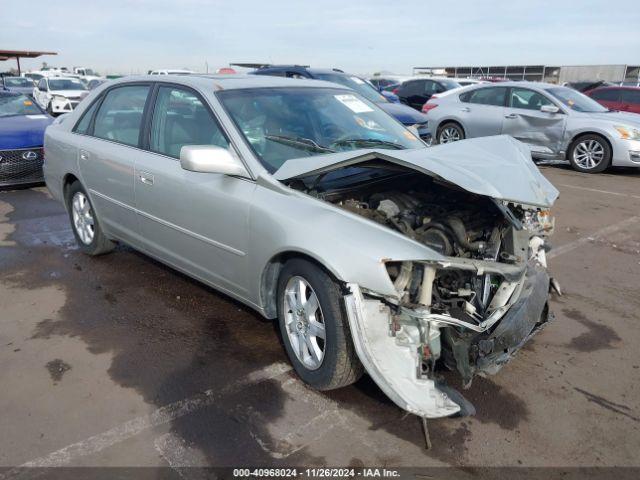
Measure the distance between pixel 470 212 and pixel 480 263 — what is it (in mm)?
604

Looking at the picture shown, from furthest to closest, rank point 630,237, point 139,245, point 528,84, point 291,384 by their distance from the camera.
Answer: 1. point 528,84
2. point 630,237
3. point 139,245
4. point 291,384

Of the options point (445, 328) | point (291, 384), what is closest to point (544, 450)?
point (445, 328)

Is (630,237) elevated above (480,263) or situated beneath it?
situated beneath

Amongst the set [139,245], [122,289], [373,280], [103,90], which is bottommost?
[122,289]

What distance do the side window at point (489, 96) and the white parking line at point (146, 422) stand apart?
893 centimetres

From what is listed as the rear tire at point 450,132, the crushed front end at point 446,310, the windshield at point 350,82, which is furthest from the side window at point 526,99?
the crushed front end at point 446,310

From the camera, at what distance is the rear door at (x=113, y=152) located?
406cm

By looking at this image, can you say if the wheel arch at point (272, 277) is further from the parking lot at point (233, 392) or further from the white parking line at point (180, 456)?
the white parking line at point (180, 456)

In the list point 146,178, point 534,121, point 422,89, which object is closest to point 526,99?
point 534,121

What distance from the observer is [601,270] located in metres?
4.82

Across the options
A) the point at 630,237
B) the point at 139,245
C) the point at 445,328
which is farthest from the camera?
the point at 630,237

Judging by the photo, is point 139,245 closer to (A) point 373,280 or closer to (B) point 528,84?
(A) point 373,280

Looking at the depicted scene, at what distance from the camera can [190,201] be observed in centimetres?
345

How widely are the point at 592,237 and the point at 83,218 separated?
207 inches
